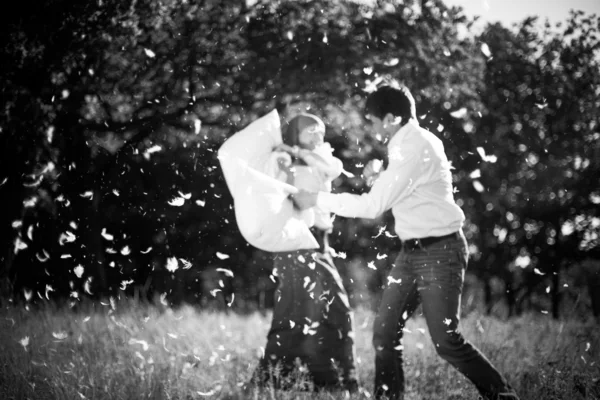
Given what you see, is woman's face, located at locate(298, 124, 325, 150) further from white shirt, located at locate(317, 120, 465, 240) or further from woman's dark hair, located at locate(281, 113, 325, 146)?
white shirt, located at locate(317, 120, 465, 240)

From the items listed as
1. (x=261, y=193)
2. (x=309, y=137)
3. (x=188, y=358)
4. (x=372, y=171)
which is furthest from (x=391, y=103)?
(x=372, y=171)

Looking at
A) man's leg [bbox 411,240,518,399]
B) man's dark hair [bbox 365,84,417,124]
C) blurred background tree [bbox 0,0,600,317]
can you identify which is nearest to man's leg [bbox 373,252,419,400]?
man's leg [bbox 411,240,518,399]

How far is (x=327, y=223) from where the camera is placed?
4445mm

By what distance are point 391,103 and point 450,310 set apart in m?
1.26

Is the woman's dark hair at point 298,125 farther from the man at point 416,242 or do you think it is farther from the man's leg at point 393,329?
the man's leg at point 393,329

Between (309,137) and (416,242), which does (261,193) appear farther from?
(416,242)

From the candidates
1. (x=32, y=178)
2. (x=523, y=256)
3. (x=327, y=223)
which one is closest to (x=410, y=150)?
(x=327, y=223)

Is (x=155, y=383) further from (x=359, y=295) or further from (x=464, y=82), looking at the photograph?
(x=359, y=295)

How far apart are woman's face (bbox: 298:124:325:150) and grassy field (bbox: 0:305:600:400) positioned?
1.66 meters

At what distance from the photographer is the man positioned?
3475mm

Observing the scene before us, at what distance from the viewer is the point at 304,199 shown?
393 centimetres

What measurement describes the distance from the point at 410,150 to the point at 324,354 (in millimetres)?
1514

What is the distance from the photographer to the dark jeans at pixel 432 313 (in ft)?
11.3

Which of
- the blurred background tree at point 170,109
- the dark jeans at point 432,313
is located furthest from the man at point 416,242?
the blurred background tree at point 170,109
